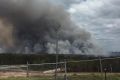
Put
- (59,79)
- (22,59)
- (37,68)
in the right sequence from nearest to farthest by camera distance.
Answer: (59,79)
(37,68)
(22,59)

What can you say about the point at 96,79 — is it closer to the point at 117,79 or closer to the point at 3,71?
the point at 117,79

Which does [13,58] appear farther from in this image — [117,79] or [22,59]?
[117,79]

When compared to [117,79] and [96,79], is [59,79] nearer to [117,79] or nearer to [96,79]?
[96,79]

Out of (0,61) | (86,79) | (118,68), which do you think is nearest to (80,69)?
(118,68)

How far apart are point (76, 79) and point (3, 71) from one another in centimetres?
2123

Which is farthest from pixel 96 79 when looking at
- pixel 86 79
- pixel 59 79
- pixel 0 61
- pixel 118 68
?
pixel 0 61

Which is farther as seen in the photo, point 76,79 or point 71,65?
point 71,65

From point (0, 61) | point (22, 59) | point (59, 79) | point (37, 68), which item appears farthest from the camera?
point (22, 59)

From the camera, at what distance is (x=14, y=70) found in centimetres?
5325

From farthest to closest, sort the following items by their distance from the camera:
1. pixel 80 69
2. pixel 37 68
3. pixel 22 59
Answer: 1. pixel 22 59
2. pixel 37 68
3. pixel 80 69

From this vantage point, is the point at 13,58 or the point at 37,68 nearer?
the point at 37,68

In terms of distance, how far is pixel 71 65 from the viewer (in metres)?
56.5

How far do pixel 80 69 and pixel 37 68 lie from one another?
32.9 feet

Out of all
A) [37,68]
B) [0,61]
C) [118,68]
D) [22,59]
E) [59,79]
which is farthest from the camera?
[22,59]
